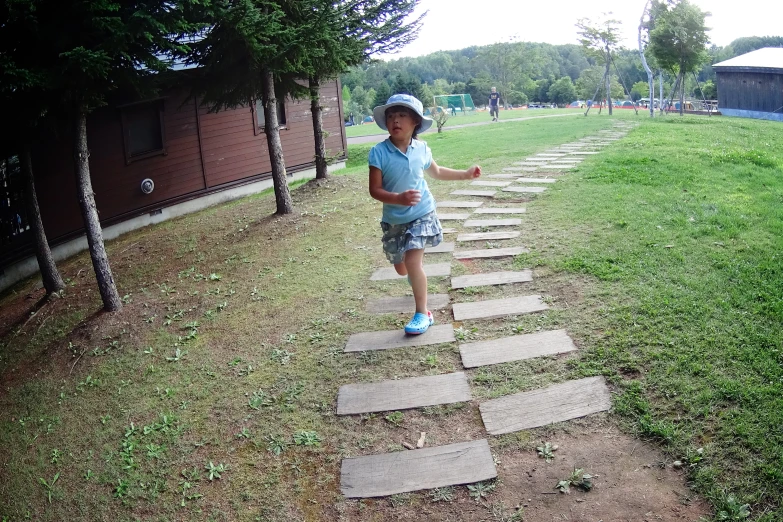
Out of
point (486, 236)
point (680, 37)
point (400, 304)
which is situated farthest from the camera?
point (680, 37)

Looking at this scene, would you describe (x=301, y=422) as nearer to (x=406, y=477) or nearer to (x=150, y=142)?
(x=406, y=477)

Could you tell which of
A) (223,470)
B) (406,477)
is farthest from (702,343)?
(223,470)

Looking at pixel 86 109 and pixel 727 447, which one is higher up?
pixel 86 109

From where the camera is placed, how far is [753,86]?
91.2 ft

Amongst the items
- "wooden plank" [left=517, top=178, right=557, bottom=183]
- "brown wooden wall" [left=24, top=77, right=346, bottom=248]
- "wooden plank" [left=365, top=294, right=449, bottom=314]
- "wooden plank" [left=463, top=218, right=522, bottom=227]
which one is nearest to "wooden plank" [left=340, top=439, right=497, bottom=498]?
"wooden plank" [left=365, top=294, right=449, bottom=314]

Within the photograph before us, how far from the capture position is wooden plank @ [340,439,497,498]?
3000mm

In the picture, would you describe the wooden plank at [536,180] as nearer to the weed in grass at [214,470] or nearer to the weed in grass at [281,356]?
the weed in grass at [281,356]

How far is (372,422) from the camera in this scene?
3.54 meters

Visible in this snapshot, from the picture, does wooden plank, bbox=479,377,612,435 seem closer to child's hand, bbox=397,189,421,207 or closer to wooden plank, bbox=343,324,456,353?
wooden plank, bbox=343,324,456,353

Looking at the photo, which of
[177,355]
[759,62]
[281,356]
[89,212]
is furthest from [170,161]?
[759,62]

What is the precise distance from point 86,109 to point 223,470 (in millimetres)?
4024

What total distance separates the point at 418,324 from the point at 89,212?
348cm

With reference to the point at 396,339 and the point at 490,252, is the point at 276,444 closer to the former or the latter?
the point at 396,339

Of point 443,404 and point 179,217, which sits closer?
point 443,404
